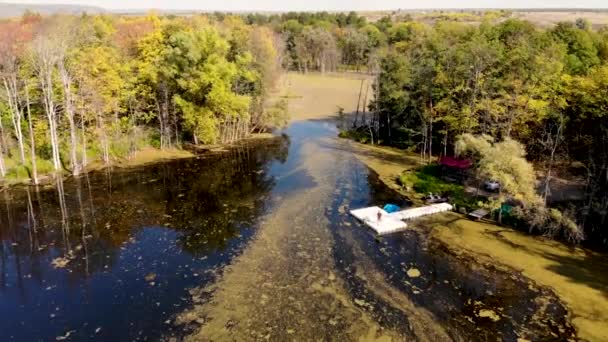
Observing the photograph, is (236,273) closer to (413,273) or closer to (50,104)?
(413,273)

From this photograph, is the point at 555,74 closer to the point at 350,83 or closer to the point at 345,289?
the point at 345,289

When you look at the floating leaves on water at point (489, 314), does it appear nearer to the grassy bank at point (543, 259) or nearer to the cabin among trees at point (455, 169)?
the grassy bank at point (543, 259)

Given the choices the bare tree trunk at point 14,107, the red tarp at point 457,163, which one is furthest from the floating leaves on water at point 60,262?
the red tarp at point 457,163

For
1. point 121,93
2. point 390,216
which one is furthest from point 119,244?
point 121,93

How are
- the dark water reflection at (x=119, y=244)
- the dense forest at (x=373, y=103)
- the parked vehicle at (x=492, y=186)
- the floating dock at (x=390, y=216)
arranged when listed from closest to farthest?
the dark water reflection at (x=119, y=244) < the floating dock at (x=390, y=216) < the dense forest at (x=373, y=103) < the parked vehicle at (x=492, y=186)

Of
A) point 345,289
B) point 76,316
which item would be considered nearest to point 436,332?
point 345,289

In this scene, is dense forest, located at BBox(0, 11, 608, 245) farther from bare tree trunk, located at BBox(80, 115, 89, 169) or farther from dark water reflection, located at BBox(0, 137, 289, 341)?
dark water reflection, located at BBox(0, 137, 289, 341)
